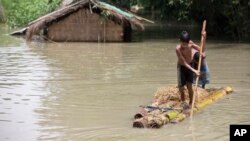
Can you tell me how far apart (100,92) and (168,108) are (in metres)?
3.08

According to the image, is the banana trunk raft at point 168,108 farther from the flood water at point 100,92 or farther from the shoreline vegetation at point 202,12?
the shoreline vegetation at point 202,12

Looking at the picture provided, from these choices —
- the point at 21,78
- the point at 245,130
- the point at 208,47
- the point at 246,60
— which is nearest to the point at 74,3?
the point at 208,47

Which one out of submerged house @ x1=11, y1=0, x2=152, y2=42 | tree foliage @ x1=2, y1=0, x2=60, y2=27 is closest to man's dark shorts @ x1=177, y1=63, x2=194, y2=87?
submerged house @ x1=11, y1=0, x2=152, y2=42

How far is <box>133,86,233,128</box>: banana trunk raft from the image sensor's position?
8.43 meters

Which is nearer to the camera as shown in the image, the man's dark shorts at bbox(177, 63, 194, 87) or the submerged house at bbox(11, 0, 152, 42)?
the man's dark shorts at bbox(177, 63, 194, 87)

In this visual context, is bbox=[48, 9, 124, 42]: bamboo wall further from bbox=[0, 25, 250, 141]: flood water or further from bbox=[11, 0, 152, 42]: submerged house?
bbox=[0, 25, 250, 141]: flood water

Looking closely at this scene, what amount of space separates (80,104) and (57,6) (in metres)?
18.0

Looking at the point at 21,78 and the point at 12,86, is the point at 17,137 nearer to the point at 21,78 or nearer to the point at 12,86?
the point at 12,86

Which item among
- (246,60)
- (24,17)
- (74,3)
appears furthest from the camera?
(24,17)

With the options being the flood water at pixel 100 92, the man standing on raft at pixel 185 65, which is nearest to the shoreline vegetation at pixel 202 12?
the flood water at pixel 100 92

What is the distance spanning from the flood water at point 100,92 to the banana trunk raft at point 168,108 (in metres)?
0.14

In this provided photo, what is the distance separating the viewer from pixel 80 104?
10523mm

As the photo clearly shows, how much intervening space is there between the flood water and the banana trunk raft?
0.14 metres

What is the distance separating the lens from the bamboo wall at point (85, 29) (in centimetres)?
2495
